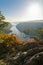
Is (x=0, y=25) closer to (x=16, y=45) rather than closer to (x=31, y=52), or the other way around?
(x=31, y=52)

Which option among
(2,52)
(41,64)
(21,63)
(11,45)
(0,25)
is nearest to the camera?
(0,25)

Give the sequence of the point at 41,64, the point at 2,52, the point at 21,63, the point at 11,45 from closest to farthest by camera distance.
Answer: the point at 41,64 → the point at 21,63 → the point at 2,52 → the point at 11,45

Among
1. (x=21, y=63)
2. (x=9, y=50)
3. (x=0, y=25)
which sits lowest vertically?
(x=9, y=50)

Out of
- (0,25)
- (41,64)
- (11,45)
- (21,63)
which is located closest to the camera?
(0,25)

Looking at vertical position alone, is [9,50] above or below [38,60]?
below

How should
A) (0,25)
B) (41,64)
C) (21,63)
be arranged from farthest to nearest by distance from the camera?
(21,63), (41,64), (0,25)

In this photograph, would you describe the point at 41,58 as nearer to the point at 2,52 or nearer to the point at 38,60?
the point at 38,60

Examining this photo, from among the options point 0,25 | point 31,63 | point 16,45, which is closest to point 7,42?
point 16,45

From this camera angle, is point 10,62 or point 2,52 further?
point 2,52

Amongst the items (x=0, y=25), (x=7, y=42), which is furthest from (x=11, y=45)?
(x=0, y=25)
